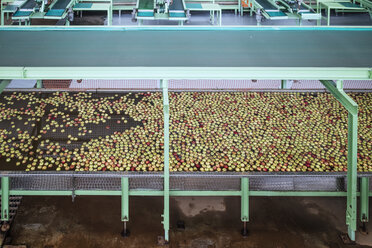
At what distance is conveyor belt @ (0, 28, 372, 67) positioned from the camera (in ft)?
8.41

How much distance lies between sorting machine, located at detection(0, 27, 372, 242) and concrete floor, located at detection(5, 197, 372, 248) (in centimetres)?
21

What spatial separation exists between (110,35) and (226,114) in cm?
149

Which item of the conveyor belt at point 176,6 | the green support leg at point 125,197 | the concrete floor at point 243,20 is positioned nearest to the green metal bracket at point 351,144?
the green support leg at point 125,197

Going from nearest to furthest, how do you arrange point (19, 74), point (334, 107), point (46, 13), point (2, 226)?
1. point (19, 74)
2. point (2, 226)
3. point (334, 107)
4. point (46, 13)

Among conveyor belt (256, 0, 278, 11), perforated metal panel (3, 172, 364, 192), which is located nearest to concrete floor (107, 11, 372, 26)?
conveyor belt (256, 0, 278, 11)

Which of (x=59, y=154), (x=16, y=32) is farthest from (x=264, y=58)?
(x=16, y=32)

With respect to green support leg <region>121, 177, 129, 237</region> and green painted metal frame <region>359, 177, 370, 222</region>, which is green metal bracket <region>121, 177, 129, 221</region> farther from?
green painted metal frame <region>359, 177, 370, 222</region>

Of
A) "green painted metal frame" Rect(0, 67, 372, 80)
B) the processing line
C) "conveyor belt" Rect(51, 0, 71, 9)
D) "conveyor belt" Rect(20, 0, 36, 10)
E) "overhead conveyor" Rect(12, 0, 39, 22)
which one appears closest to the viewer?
"green painted metal frame" Rect(0, 67, 372, 80)

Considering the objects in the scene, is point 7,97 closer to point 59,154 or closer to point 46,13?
point 59,154

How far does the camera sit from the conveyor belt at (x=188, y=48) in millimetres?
2564

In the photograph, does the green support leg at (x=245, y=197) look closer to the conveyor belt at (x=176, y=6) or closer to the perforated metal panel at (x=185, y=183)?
the perforated metal panel at (x=185, y=183)

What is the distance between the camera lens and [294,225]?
3.17 meters

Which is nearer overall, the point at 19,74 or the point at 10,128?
the point at 19,74

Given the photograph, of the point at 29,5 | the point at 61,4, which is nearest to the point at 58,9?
the point at 61,4
